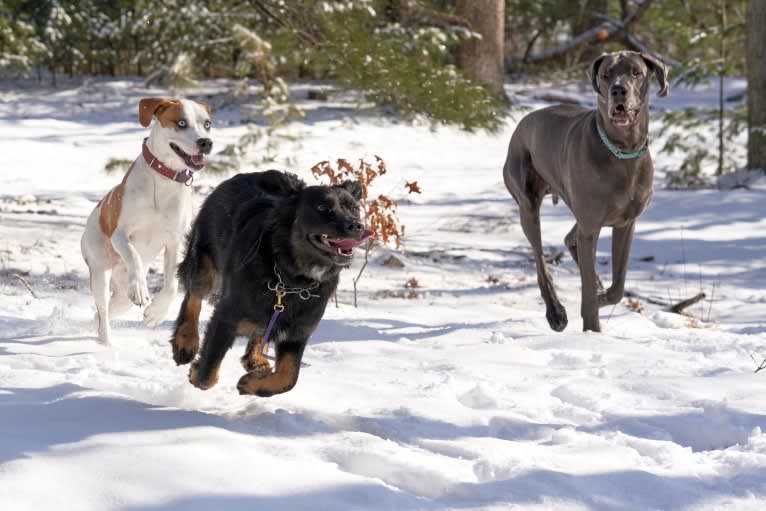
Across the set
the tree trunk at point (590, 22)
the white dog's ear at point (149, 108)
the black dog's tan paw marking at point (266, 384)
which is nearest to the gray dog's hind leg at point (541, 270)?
the white dog's ear at point (149, 108)

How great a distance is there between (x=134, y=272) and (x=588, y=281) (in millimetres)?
3213

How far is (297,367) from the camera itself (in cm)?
427

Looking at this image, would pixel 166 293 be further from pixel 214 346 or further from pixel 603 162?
pixel 603 162

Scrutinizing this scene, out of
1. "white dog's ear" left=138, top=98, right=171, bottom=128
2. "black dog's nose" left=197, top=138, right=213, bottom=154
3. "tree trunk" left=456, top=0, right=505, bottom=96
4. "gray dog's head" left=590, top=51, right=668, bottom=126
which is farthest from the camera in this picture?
"tree trunk" left=456, top=0, right=505, bottom=96

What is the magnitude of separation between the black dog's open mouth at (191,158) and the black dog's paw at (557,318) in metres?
2.91

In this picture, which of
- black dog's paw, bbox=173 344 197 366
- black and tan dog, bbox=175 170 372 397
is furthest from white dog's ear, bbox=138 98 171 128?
black dog's paw, bbox=173 344 197 366

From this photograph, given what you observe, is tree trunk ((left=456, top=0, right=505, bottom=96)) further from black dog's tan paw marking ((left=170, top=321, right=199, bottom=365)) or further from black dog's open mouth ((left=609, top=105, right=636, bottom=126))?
black dog's tan paw marking ((left=170, top=321, right=199, bottom=365))

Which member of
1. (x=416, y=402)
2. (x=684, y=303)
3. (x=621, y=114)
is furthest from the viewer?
(x=684, y=303)

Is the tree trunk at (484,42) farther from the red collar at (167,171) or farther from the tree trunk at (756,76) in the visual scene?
the red collar at (167,171)

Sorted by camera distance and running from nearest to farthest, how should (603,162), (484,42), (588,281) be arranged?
(603,162) < (588,281) < (484,42)

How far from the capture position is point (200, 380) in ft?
14.4

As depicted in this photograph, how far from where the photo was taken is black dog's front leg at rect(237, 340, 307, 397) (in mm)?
4207

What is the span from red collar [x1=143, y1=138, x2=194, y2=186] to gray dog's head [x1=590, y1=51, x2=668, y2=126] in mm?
2730

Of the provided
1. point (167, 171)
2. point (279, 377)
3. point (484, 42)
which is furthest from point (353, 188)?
point (484, 42)
